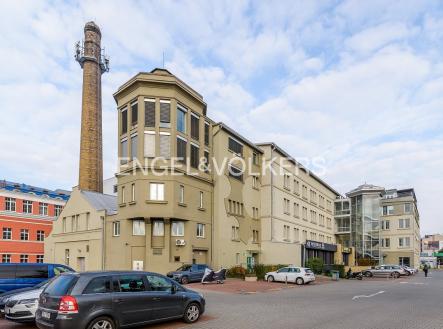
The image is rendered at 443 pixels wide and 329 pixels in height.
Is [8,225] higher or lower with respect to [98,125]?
lower

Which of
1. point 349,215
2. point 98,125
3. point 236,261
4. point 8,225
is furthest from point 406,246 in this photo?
point 8,225

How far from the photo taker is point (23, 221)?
5631cm

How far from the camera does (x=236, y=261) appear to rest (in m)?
41.2

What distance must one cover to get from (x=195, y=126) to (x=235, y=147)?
6727 mm

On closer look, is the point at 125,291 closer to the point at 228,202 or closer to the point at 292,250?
the point at 228,202

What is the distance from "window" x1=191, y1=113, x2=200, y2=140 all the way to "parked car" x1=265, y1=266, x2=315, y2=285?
13.5 metres

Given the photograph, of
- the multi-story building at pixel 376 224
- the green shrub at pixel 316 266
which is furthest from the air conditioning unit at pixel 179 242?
the multi-story building at pixel 376 224

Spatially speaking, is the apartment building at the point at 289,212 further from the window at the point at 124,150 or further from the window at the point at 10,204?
the window at the point at 10,204

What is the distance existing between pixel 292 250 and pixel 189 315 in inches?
1520

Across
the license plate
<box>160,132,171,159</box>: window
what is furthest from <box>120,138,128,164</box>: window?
the license plate

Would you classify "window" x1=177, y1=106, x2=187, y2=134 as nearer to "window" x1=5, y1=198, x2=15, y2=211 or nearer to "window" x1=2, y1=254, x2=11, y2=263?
"window" x1=5, y1=198, x2=15, y2=211

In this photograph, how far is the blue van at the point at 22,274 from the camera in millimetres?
15570

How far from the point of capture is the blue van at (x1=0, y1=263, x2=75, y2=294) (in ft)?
51.1

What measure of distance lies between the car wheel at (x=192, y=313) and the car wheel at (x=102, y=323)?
8.90 ft
